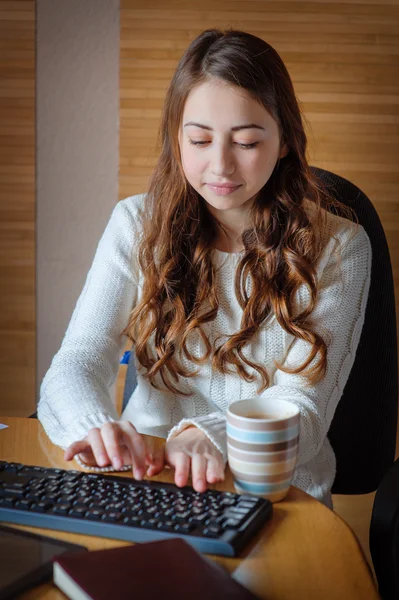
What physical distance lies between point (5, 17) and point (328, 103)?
3.29 ft

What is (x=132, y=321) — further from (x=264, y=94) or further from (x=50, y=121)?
(x=50, y=121)

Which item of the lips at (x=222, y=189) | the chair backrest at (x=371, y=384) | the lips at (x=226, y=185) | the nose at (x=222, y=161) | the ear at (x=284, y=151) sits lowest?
the chair backrest at (x=371, y=384)

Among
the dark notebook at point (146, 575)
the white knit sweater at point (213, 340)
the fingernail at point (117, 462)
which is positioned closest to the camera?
the dark notebook at point (146, 575)

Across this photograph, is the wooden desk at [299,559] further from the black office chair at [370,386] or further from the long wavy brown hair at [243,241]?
the black office chair at [370,386]

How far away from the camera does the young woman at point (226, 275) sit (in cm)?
145

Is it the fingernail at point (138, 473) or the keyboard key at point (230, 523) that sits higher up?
the keyboard key at point (230, 523)

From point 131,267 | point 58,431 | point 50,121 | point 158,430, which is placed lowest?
point 158,430

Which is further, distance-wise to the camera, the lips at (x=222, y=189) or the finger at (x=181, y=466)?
the lips at (x=222, y=189)

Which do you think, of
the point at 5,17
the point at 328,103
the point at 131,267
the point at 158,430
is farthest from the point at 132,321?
the point at 5,17

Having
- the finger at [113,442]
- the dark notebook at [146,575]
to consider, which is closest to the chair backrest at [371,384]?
the finger at [113,442]

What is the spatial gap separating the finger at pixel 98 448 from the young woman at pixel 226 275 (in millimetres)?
185

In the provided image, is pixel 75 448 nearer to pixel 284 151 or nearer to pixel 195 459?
pixel 195 459

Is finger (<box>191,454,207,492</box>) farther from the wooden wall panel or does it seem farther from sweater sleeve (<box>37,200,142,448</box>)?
the wooden wall panel

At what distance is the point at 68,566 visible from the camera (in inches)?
30.8
